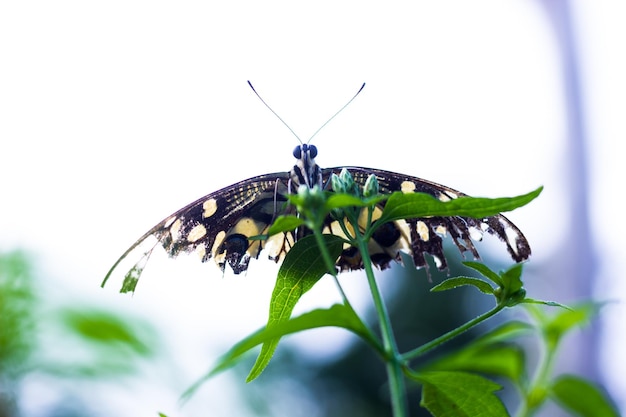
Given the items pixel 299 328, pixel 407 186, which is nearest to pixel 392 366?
pixel 299 328

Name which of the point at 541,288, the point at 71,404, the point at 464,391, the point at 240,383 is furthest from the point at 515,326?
the point at 541,288

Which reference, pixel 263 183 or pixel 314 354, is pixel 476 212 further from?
pixel 314 354

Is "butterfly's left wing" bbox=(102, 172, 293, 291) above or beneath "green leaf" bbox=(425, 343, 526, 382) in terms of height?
above

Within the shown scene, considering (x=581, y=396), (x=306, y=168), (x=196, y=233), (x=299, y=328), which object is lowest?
(x=581, y=396)

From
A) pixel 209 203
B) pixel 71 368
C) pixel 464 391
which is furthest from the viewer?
pixel 71 368

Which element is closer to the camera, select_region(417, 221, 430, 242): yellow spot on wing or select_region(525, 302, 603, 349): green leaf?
select_region(417, 221, 430, 242): yellow spot on wing

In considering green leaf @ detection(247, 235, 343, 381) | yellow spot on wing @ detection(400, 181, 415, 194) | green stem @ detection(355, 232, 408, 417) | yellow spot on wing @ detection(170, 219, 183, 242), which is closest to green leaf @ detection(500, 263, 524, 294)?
green stem @ detection(355, 232, 408, 417)

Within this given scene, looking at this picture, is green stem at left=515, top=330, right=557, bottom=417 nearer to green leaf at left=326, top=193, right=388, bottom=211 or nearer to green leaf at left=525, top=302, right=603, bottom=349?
green leaf at left=525, top=302, right=603, bottom=349

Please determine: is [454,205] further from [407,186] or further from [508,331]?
Answer: [508,331]
